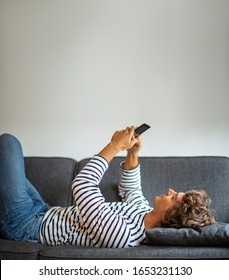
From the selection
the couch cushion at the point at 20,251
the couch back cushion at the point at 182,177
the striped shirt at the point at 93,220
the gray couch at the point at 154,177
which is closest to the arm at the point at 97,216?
the striped shirt at the point at 93,220

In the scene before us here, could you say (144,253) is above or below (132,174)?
below

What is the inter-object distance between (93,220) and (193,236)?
40 centimetres

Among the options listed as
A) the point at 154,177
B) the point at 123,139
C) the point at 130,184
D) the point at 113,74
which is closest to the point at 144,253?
the point at 123,139

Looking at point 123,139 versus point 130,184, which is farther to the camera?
point 130,184

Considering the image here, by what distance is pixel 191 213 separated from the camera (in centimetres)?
186

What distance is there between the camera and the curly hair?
1.85 metres

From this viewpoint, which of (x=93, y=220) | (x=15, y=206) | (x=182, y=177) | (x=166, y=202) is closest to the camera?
(x=93, y=220)

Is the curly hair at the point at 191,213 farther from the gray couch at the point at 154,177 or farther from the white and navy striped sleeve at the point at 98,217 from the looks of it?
the gray couch at the point at 154,177

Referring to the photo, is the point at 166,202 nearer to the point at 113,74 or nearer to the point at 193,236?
the point at 193,236

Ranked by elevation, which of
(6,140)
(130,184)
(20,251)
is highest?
(6,140)

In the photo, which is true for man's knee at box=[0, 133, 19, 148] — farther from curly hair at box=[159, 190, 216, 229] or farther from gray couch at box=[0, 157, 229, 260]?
curly hair at box=[159, 190, 216, 229]

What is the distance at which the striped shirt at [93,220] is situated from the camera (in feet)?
6.05

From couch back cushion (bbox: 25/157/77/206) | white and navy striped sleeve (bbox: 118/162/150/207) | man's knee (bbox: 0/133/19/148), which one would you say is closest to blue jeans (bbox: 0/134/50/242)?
man's knee (bbox: 0/133/19/148)

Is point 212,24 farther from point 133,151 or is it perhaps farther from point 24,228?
point 24,228
